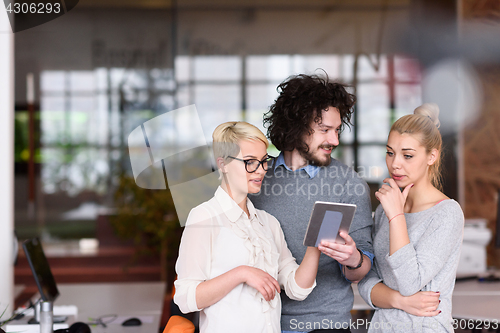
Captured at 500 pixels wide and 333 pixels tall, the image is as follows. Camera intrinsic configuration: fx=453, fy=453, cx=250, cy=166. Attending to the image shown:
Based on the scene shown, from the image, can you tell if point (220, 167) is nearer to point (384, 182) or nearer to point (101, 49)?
point (384, 182)

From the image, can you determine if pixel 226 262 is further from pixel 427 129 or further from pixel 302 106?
pixel 427 129

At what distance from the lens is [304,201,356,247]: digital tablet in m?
1.20

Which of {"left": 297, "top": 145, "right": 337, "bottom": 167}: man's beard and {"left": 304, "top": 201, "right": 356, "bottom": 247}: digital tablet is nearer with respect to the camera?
{"left": 304, "top": 201, "right": 356, "bottom": 247}: digital tablet

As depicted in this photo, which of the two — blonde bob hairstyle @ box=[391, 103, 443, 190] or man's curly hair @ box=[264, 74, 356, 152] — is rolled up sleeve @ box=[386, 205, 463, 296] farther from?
man's curly hair @ box=[264, 74, 356, 152]

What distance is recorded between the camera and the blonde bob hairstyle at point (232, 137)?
1.34 metres

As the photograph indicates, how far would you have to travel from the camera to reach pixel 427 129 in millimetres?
1424

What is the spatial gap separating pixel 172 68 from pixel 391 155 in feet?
17.7

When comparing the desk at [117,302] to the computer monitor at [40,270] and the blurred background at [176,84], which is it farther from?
the blurred background at [176,84]

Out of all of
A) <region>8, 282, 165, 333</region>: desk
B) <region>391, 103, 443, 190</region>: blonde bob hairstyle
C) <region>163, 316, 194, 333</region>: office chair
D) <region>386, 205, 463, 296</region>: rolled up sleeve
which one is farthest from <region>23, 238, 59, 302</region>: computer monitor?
<region>391, 103, 443, 190</region>: blonde bob hairstyle

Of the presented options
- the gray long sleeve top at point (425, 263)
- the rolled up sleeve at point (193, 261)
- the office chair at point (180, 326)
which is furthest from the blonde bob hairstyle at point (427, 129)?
the office chair at point (180, 326)

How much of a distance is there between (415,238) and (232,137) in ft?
2.09

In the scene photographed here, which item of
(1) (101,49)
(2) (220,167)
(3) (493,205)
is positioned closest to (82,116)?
(1) (101,49)

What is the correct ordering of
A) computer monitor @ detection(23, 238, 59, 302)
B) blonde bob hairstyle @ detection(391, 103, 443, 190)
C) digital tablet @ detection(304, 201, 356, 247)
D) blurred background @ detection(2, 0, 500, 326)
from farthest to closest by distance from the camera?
blurred background @ detection(2, 0, 500, 326) < computer monitor @ detection(23, 238, 59, 302) < blonde bob hairstyle @ detection(391, 103, 443, 190) < digital tablet @ detection(304, 201, 356, 247)

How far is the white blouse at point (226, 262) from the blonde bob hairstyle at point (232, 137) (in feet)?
0.40
